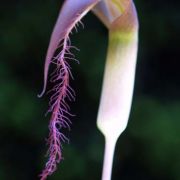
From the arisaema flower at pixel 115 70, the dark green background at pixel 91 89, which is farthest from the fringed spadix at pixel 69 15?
the dark green background at pixel 91 89

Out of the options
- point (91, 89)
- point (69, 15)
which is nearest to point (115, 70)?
point (69, 15)

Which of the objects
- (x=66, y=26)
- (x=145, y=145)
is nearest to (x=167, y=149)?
(x=145, y=145)

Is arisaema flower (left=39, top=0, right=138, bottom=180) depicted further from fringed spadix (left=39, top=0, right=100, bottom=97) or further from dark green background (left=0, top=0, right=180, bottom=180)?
dark green background (left=0, top=0, right=180, bottom=180)

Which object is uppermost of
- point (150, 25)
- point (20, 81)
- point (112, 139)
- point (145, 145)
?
point (150, 25)

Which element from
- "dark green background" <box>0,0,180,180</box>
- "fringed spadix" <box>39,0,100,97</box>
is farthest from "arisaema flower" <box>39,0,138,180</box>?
"dark green background" <box>0,0,180,180</box>

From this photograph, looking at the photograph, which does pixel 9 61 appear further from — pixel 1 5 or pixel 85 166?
pixel 85 166

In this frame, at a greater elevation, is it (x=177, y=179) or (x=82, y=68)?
(x=82, y=68)

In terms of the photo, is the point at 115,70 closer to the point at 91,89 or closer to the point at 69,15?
the point at 69,15

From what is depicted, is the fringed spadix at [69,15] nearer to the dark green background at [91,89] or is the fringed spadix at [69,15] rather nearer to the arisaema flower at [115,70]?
the arisaema flower at [115,70]
